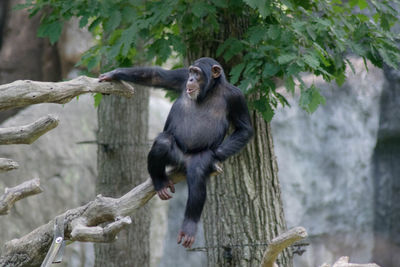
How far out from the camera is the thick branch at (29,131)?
13.9 feet

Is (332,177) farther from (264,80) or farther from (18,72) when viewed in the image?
(18,72)

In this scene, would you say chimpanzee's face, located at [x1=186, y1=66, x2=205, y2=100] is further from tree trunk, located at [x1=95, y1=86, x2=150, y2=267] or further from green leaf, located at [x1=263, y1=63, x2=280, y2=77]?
tree trunk, located at [x1=95, y1=86, x2=150, y2=267]

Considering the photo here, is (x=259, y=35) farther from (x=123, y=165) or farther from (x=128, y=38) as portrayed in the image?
(x=123, y=165)

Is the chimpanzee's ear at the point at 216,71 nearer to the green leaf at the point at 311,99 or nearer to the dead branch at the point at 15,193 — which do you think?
the green leaf at the point at 311,99

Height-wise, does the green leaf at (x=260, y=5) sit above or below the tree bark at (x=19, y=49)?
below

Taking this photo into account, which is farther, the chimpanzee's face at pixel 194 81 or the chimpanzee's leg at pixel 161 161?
the chimpanzee's face at pixel 194 81

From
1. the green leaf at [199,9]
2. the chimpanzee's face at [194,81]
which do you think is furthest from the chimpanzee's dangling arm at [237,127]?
the green leaf at [199,9]

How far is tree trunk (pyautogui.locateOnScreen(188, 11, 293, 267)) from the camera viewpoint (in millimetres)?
6250

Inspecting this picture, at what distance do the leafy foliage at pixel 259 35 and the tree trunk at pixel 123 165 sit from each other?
2.03m

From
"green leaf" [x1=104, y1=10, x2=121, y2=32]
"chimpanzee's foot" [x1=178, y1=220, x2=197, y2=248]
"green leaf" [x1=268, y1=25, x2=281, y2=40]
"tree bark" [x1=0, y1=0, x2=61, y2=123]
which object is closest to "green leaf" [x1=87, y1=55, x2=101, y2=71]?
"green leaf" [x1=104, y1=10, x2=121, y2=32]

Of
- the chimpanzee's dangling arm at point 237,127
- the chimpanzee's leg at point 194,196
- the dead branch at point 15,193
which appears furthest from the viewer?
the chimpanzee's dangling arm at point 237,127

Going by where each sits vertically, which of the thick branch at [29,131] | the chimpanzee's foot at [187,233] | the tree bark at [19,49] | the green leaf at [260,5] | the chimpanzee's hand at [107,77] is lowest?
the chimpanzee's foot at [187,233]

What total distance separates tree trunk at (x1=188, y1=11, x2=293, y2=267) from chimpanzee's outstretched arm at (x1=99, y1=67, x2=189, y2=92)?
74 centimetres

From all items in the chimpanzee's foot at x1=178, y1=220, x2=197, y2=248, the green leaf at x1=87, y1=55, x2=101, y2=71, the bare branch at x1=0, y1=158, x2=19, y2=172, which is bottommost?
the chimpanzee's foot at x1=178, y1=220, x2=197, y2=248
